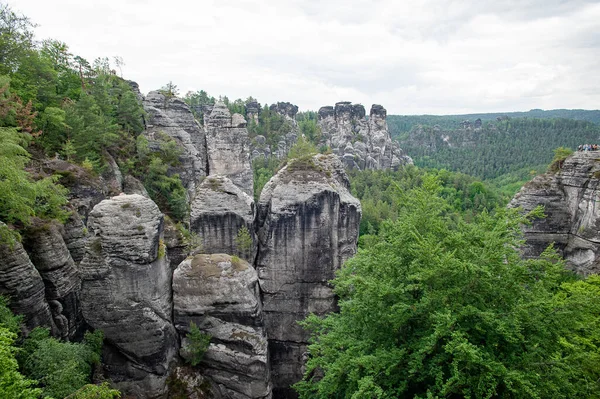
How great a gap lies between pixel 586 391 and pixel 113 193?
22.6 meters

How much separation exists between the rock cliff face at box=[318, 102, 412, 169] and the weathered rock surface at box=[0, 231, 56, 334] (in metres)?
69.2

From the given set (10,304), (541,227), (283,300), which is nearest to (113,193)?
(10,304)

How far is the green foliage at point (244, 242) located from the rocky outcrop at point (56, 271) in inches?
284

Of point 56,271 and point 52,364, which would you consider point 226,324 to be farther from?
point 56,271

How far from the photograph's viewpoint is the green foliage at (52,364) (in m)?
10.2

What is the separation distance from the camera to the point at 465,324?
9742 mm

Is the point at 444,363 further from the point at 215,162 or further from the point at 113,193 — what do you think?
the point at 215,162

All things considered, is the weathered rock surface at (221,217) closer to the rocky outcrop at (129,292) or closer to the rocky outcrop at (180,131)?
the rocky outcrop at (129,292)

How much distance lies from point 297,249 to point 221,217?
4328 millimetres

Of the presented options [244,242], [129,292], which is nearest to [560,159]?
[244,242]

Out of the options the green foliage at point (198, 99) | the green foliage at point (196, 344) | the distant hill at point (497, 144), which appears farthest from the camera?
the distant hill at point (497, 144)

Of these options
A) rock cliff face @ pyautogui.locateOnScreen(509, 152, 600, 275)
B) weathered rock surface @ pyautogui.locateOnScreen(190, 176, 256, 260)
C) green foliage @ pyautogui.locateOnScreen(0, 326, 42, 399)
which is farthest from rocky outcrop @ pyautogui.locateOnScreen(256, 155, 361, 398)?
rock cliff face @ pyautogui.locateOnScreen(509, 152, 600, 275)

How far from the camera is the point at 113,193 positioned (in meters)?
20.2

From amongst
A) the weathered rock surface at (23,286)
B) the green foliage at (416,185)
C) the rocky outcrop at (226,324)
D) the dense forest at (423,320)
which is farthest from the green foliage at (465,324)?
the green foliage at (416,185)
